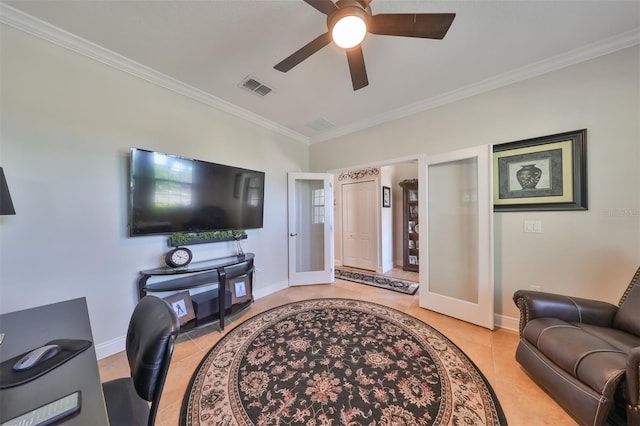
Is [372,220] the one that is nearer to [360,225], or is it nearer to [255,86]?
[360,225]

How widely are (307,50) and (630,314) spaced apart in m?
3.05

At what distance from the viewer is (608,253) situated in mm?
1973

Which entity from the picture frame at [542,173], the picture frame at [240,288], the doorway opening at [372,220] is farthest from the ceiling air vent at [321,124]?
the picture frame at [240,288]

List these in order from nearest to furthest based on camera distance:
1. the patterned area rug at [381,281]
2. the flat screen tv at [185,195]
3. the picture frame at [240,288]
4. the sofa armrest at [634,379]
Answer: the sofa armrest at [634,379]
the flat screen tv at [185,195]
the picture frame at [240,288]
the patterned area rug at [381,281]

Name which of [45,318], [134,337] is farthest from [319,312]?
[45,318]

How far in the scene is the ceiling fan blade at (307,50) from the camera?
5.08 feet

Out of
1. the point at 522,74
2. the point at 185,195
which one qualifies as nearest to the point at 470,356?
the point at 522,74

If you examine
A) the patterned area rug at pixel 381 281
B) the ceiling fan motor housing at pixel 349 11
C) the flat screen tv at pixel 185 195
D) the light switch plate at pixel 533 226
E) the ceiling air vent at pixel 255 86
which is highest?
the ceiling air vent at pixel 255 86

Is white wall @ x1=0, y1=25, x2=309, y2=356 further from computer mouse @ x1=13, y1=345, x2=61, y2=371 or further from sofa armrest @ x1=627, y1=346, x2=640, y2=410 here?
sofa armrest @ x1=627, y1=346, x2=640, y2=410

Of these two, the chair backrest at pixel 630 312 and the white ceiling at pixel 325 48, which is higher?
the white ceiling at pixel 325 48

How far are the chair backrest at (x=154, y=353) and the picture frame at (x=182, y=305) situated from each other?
134cm

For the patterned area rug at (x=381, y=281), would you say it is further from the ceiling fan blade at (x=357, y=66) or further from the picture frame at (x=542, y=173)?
the ceiling fan blade at (x=357, y=66)

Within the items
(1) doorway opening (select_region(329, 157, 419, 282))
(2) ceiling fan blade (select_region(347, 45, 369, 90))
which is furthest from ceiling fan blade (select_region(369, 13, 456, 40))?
(1) doorway opening (select_region(329, 157, 419, 282))

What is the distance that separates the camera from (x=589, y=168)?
80.6 inches
